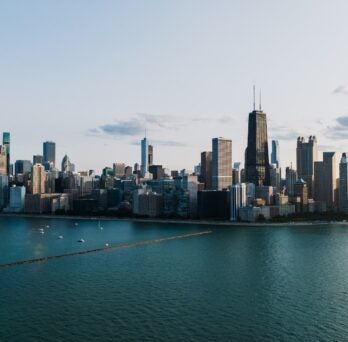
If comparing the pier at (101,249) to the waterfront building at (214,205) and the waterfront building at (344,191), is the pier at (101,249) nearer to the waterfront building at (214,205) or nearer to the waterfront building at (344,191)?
the waterfront building at (214,205)

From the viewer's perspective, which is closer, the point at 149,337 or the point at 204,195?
the point at 149,337

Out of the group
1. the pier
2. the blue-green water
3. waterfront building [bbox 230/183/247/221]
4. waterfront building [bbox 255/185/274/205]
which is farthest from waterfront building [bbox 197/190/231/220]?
the blue-green water

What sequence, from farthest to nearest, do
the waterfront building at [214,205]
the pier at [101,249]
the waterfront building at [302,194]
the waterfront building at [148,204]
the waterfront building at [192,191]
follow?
the waterfront building at [148,204]
the waterfront building at [192,191]
the waterfront building at [302,194]
the waterfront building at [214,205]
the pier at [101,249]

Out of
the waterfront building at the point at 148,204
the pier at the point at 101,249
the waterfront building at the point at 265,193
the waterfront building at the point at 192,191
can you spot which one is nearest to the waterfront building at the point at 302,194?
the waterfront building at the point at 265,193

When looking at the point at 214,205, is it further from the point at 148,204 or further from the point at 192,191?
the point at 148,204

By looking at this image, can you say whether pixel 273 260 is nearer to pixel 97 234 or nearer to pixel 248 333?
pixel 248 333

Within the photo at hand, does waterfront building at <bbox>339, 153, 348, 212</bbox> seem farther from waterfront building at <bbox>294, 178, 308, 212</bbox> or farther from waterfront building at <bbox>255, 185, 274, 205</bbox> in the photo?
waterfront building at <bbox>255, 185, 274, 205</bbox>

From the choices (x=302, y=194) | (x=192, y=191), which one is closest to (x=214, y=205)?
(x=192, y=191)

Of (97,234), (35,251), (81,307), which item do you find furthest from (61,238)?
(81,307)
